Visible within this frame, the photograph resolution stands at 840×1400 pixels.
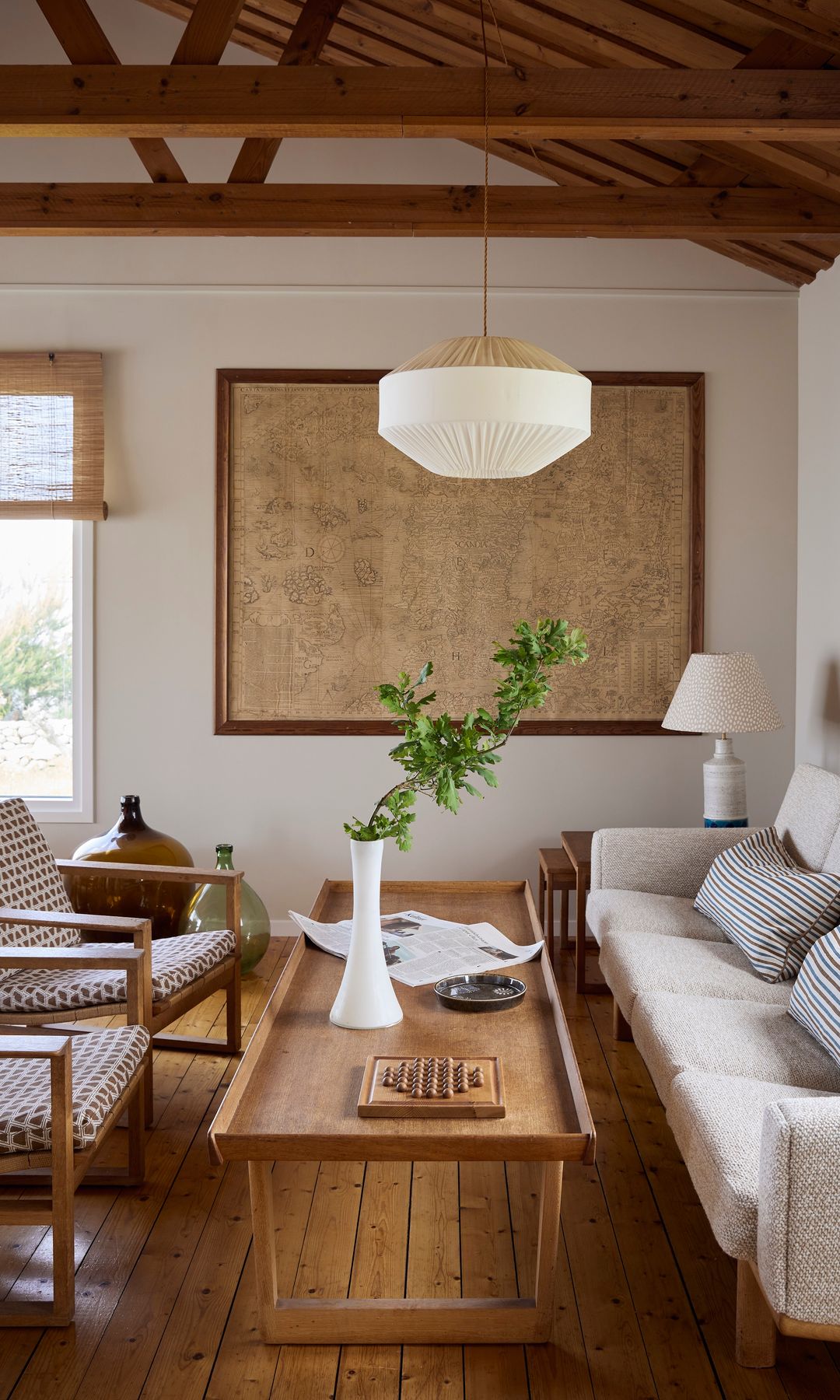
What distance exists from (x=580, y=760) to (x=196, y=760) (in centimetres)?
160

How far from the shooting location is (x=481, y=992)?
2.67 metres

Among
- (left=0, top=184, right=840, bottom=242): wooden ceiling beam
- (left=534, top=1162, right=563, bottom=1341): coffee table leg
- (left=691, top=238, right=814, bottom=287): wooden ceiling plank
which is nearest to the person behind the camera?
(left=534, top=1162, right=563, bottom=1341): coffee table leg

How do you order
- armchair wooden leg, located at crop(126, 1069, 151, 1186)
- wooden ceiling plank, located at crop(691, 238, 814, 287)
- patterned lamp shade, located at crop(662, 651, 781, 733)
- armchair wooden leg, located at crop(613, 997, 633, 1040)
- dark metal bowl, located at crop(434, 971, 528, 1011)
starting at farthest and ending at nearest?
wooden ceiling plank, located at crop(691, 238, 814, 287) < patterned lamp shade, located at crop(662, 651, 781, 733) < armchair wooden leg, located at crop(613, 997, 633, 1040) < armchair wooden leg, located at crop(126, 1069, 151, 1186) < dark metal bowl, located at crop(434, 971, 528, 1011)

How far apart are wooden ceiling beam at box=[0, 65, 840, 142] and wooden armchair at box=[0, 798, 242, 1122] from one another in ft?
6.29

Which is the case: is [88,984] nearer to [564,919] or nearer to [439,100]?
[564,919]

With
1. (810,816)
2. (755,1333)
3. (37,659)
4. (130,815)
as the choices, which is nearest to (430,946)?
(755,1333)

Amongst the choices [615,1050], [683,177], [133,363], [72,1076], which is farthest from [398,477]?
[72,1076]

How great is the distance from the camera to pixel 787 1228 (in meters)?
1.75

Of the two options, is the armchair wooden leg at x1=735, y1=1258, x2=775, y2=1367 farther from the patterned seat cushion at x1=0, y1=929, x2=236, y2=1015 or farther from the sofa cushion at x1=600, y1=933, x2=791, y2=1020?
the patterned seat cushion at x1=0, y1=929, x2=236, y2=1015

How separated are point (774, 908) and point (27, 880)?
2017 mm

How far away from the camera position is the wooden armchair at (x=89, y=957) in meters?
2.79

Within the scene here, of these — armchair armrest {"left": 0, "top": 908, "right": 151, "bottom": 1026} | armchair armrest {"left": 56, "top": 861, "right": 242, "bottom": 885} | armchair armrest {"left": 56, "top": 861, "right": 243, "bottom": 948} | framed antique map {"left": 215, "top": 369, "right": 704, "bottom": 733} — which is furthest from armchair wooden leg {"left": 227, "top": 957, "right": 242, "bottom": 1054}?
framed antique map {"left": 215, "top": 369, "right": 704, "bottom": 733}

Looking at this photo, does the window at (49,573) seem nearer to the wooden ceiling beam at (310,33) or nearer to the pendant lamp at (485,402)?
the wooden ceiling beam at (310,33)

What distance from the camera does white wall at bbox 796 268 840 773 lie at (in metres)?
4.27
